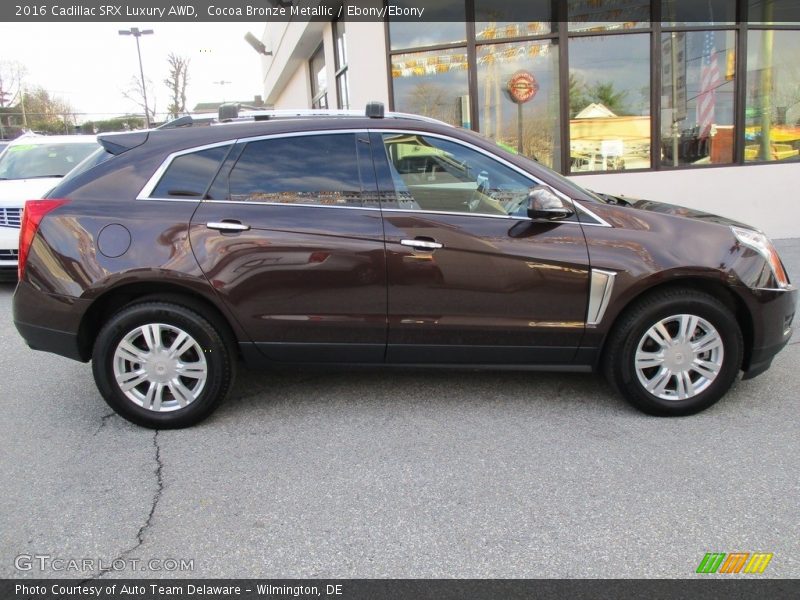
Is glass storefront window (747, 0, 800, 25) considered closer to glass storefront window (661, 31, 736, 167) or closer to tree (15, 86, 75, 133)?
glass storefront window (661, 31, 736, 167)

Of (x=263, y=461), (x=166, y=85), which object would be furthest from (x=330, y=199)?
(x=166, y=85)

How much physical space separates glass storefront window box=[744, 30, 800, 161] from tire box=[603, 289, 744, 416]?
7414mm

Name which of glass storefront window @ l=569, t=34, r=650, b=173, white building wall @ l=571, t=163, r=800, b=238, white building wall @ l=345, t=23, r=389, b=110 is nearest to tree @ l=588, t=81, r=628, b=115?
glass storefront window @ l=569, t=34, r=650, b=173

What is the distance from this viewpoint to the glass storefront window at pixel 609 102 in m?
9.60

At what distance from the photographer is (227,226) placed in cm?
363

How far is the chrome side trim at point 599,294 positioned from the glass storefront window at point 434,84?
6751 mm

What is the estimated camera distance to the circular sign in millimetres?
9836

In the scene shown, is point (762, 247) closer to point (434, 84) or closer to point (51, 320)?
point (51, 320)

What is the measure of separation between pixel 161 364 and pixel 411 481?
162 centimetres

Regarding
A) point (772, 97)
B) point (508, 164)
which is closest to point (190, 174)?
point (508, 164)

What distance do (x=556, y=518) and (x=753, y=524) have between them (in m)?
0.83

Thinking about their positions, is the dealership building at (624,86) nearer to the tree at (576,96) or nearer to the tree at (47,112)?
the tree at (576,96)
